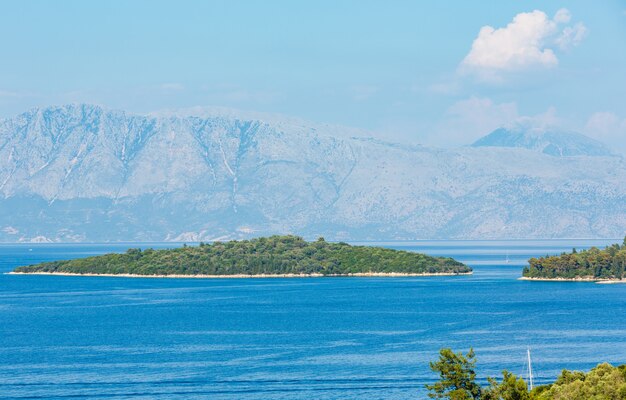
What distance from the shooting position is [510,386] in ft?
207

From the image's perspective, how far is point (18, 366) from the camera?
10769 cm

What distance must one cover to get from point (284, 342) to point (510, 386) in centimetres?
6404

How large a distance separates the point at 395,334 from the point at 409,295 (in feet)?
228

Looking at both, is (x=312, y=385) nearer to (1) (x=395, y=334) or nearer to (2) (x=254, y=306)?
(1) (x=395, y=334)

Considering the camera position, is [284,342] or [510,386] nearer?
[510,386]

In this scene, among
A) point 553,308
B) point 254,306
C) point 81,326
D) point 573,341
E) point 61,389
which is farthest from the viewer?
point 254,306

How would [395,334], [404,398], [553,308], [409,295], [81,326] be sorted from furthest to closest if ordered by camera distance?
1. [409,295]
2. [553,308]
3. [81,326]
4. [395,334]
5. [404,398]

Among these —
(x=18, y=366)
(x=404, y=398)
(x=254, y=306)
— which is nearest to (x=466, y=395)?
(x=404, y=398)

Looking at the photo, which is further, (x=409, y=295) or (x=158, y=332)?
(x=409, y=295)

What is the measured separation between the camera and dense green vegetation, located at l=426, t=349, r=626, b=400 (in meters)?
63.5

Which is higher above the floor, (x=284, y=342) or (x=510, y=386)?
(x=510, y=386)

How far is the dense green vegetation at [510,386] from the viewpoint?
6350 centimetres

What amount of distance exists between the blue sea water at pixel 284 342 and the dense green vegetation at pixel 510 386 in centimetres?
2164

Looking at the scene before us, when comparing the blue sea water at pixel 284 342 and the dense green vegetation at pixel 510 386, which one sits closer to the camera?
the dense green vegetation at pixel 510 386
